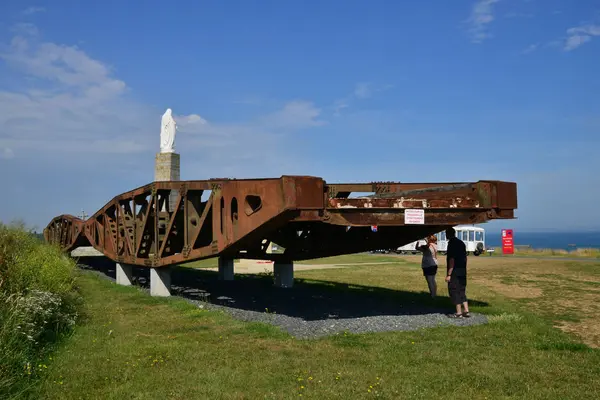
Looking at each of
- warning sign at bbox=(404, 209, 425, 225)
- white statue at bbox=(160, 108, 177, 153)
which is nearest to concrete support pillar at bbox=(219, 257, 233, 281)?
white statue at bbox=(160, 108, 177, 153)

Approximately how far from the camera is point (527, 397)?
20.3 feet

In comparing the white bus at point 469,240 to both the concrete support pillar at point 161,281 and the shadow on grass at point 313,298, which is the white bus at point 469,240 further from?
the concrete support pillar at point 161,281

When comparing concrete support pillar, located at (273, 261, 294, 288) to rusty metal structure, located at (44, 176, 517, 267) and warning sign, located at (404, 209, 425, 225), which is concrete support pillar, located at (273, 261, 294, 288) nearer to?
rusty metal structure, located at (44, 176, 517, 267)

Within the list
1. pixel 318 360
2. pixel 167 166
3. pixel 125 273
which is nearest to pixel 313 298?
pixel 318 360

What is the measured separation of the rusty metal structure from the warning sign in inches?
3.8

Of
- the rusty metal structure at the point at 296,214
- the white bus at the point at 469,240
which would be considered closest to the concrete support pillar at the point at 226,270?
the rusty metal structure at the point at 296,214

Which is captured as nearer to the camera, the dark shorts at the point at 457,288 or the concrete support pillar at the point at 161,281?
the dark shorts at the point at 457,288

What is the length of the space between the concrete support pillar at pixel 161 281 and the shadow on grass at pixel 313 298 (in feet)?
1.78

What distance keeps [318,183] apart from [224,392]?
15.3ft

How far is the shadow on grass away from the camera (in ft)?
40.8

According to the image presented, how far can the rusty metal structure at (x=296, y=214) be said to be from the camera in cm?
1024

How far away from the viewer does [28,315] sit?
8.41 meters

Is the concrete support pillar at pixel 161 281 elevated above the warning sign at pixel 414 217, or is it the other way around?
the warning sign at pixel 414 217

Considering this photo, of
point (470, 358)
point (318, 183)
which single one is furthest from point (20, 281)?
point (470, 358)
